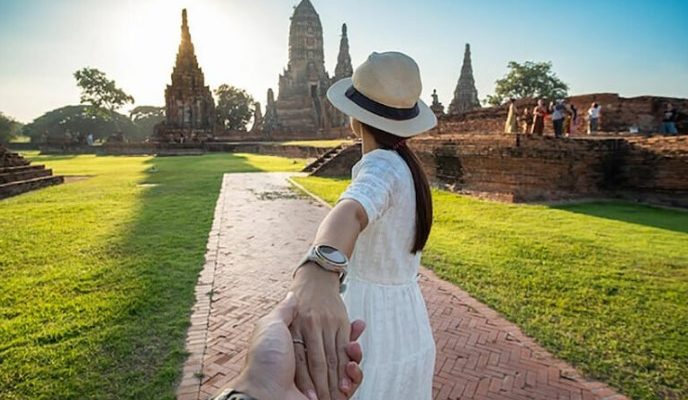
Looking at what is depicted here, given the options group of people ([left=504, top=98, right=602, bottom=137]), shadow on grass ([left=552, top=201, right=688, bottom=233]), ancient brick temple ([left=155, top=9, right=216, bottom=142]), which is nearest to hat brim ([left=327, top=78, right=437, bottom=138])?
shadow on grass ([left=552, top=201, right=688, bottom=233])

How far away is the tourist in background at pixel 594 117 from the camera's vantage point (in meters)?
13.6

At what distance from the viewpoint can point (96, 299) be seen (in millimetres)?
4102

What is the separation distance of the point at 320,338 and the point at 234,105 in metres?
61.4

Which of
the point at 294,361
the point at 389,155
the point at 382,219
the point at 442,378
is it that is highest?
the point at 389,155

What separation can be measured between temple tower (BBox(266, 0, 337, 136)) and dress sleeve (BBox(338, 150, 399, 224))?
50.1m

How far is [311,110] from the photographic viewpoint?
165ft

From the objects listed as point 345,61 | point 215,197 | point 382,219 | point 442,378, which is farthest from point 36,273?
point 345,61

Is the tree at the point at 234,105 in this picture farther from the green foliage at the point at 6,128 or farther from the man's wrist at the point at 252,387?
the man's wrist at the point at 252,387

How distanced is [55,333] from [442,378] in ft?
10.4

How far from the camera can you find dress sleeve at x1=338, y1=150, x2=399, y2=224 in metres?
1.17

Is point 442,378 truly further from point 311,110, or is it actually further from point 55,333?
point 311,110

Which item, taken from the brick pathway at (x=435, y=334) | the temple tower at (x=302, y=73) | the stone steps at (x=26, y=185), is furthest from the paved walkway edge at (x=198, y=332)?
the temple tower at (x=302, y=73)

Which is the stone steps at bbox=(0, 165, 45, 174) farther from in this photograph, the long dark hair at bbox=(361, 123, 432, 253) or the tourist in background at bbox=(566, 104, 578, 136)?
the tourist in background at bbox=(566, 104, 578, 136)

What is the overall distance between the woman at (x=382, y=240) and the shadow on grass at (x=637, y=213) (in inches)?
313
